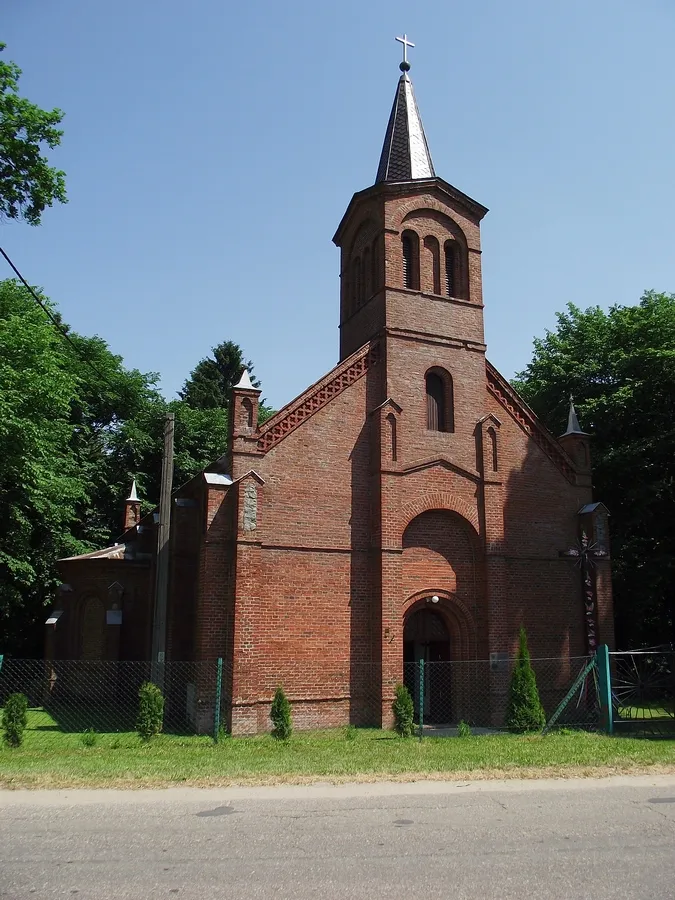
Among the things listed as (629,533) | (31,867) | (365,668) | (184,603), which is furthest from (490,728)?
(31,867)

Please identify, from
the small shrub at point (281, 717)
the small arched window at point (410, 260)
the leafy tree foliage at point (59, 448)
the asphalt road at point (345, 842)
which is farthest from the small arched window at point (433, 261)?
the asphalt road at point (345, 842)

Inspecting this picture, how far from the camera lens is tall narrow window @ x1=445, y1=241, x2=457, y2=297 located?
21812mm

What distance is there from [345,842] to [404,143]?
20.6 metres

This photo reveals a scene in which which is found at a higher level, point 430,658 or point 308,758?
point 430,658

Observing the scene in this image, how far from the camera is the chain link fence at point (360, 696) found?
16516mm

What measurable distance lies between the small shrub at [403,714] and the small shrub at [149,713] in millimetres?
5157

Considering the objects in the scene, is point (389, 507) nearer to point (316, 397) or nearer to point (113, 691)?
point (316, 397)

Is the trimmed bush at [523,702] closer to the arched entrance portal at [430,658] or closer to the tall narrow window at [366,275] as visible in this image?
the arched entrance portal at [430,658]

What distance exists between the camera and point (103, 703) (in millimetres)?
24422

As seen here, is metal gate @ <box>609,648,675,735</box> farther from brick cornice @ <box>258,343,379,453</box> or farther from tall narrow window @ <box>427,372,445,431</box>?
brick cornice @ <box>258,343,379,453</box>

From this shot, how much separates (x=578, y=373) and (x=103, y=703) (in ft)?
69.0

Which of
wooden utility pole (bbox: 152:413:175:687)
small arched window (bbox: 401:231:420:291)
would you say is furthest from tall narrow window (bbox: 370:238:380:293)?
wooden utility pole (bbox: 152:413:175:687)

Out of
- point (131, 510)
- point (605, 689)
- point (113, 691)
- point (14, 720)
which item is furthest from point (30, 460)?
point (605, 689)

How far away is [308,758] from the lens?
505 inches
